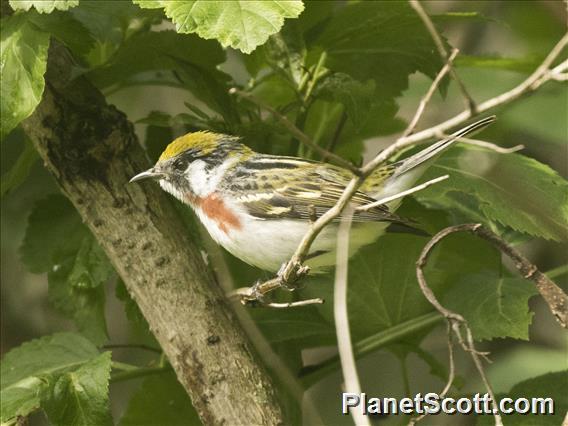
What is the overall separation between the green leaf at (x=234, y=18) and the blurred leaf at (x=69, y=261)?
1.20m

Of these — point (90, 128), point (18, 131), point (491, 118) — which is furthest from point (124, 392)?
point (491, 118)

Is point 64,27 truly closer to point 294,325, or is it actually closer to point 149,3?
point 149,3

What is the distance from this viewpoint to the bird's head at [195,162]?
3.31m

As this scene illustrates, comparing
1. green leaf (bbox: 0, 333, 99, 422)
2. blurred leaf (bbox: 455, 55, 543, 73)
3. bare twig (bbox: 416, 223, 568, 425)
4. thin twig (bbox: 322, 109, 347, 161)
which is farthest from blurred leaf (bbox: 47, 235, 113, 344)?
blurred leaf (bbox: 455, 55, 543, 73)

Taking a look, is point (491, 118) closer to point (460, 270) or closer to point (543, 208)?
point (543, 208)

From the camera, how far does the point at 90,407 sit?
315 centimetres

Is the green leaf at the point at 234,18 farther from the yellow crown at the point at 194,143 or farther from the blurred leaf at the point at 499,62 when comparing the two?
the blurred leaf at the point at 499,62

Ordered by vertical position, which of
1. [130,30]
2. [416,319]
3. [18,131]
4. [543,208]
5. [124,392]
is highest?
[130,30]

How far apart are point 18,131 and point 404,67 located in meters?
1.56

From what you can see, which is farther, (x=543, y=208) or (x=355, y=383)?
(x=543, y=208)

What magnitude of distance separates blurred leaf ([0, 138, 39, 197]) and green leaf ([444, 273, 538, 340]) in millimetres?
1598

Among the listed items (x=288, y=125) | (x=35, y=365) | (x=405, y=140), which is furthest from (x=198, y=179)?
(x=405, y=140)

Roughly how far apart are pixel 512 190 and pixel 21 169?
1.78 m

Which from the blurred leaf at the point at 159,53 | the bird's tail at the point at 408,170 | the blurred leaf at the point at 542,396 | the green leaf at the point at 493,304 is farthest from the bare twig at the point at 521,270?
the blurred leaf at the point at 159,53
